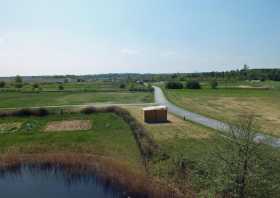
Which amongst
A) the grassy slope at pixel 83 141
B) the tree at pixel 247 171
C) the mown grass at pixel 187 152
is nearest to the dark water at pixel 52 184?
the grassy slope at pixel 83 141

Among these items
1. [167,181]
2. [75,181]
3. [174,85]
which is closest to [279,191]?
[167,181]

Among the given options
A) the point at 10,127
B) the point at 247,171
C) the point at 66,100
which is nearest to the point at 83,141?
the point at 10,127

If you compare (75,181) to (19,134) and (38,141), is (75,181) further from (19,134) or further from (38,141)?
(19,134)

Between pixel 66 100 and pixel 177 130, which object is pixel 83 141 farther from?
pixel 66 100

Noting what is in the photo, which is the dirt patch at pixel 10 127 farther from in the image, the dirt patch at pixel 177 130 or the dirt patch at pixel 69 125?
the dirt patch at pixel 177 130

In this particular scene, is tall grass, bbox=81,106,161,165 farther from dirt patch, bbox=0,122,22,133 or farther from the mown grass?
dirt patch, bbox=0,122,22,133

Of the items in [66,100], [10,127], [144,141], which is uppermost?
Result: [66,100]
